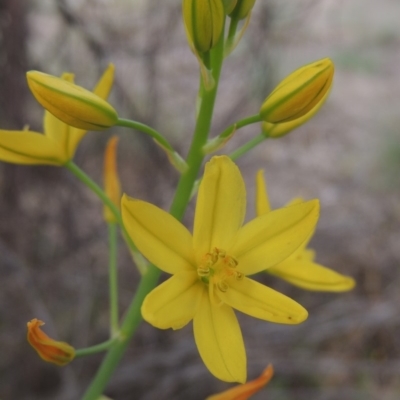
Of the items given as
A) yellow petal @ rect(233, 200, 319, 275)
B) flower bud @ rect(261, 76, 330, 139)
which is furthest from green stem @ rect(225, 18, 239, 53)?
yellow petal @ rect(233, 200, 319, 275)

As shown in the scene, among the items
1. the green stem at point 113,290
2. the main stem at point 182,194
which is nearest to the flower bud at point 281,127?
the main stem at point 182,194

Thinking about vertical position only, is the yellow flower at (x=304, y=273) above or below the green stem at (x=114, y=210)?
below

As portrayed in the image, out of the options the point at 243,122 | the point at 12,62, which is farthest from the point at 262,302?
the point at 12,62

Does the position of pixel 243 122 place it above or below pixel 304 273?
above

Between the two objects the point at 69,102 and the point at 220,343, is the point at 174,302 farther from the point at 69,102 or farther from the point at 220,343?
the point at 69,102

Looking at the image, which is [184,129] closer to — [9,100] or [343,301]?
[9,100]

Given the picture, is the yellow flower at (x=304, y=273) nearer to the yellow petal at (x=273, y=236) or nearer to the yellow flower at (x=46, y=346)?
the yellow petal at (x=273, y=236)

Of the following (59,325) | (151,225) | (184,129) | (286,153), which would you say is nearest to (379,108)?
(286,153)

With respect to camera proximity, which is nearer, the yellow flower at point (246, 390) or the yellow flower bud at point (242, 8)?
the yellow flower bud at point (242, 8)
